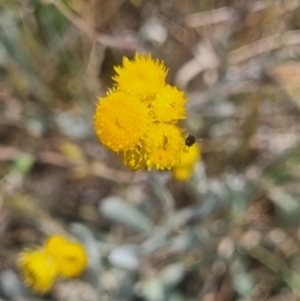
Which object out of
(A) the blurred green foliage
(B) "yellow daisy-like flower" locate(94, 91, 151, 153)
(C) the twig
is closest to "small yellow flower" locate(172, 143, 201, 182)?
(A) the blurred green foliage

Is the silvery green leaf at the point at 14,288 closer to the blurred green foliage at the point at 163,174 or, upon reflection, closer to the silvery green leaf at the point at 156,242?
the blurred green foliage at the point at 163,174

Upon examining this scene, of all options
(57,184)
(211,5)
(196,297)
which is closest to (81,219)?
(57,184)

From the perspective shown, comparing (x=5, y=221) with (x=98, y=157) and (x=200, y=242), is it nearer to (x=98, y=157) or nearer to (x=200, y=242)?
(x=98, y=157)

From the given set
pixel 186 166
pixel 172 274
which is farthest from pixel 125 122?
pixel 172 274

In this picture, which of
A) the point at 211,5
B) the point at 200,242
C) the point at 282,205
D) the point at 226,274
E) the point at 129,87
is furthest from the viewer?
the point at 211,5

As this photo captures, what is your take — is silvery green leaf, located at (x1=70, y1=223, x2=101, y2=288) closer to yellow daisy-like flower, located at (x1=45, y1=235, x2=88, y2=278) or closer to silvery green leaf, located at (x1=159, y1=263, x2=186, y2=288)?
yellow daisy-like flower, located at (x1=45, y1=235, x2=88, y2=278)

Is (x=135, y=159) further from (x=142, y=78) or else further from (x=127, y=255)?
(x=127, y=255)
